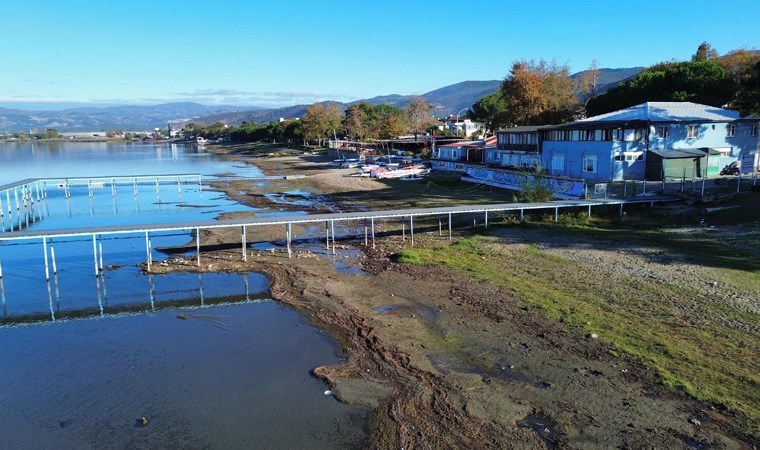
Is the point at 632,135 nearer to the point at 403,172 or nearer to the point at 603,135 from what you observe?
the point at 603,135

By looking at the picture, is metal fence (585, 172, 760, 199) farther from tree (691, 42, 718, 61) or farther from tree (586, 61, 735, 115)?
tree (691, 42, 718, 61)

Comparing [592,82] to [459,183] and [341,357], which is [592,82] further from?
[341,357]

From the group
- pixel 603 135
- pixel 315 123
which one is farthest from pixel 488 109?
pixel 603 135

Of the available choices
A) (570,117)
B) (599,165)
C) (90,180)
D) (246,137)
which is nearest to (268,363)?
(599,165)

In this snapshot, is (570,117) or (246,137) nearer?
(570,117)

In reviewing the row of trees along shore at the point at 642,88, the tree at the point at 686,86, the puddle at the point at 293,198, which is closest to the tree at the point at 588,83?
the row of trees along shore at the point at 642,88

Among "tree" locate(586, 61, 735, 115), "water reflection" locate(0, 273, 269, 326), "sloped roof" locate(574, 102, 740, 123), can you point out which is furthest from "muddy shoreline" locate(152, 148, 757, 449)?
"tree" locate(586, 61, 735, 115)
